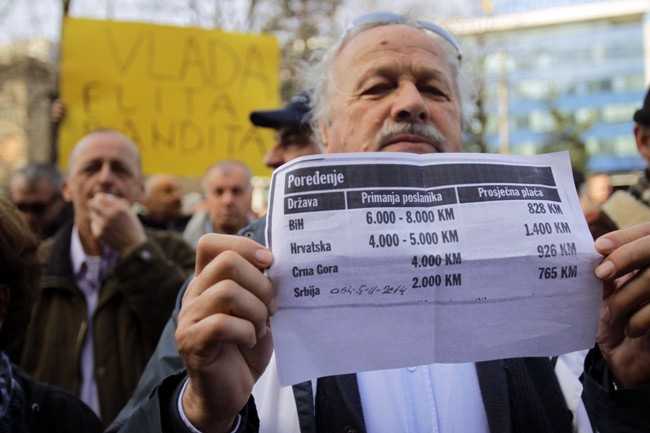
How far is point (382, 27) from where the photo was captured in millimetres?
1804

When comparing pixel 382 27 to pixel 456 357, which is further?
pixel 382 27

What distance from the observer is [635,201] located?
→ 2.36m

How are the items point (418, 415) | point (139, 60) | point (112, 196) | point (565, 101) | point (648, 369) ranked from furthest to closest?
1. point (565, 101)
2. point (139, 60)
3. point (112, 196)
4. point (418, 415)
5. point (648, 369)

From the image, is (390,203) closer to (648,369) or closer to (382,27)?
(648,369)

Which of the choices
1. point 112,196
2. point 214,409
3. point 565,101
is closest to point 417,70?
point 214,409

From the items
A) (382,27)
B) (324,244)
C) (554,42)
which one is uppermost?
(554,42)

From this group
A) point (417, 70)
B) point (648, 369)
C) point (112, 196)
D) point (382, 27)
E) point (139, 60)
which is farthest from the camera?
point (139, 60)

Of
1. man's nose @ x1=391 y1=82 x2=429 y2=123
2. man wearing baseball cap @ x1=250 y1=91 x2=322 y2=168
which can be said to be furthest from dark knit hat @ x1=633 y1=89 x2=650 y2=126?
man wearing baseball cap @ x1=250 y1=91 x2=322 y2=168

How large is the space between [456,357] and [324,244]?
1.06 ft

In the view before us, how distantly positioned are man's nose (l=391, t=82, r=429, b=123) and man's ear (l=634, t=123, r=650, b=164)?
4.40ft

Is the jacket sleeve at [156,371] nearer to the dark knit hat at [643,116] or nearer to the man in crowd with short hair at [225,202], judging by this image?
the dark knit hat at [643,116]

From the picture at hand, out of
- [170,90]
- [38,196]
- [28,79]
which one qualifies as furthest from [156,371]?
[28,79]

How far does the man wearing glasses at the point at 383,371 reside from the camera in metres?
1.06

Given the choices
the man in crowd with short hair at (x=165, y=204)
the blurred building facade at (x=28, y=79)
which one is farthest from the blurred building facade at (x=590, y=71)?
the man in crowd with short hair at (x=165, y=204)
